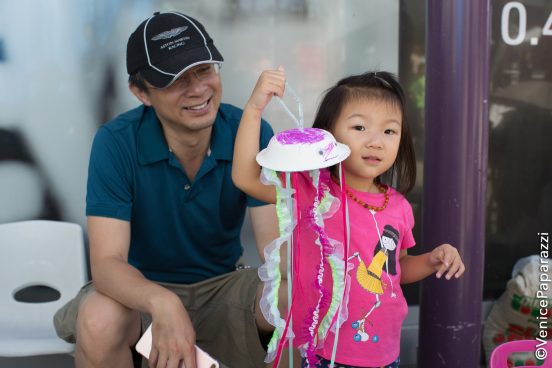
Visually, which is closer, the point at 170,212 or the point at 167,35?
the point at 167,35

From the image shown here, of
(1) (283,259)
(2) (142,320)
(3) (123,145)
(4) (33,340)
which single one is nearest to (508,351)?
(1) (283,259)

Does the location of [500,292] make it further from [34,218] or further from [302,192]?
[34,218]

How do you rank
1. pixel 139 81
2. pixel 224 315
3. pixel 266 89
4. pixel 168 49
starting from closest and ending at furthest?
pixel 266 89
pixel 168 49
pixel 139 81
pixel 224 315

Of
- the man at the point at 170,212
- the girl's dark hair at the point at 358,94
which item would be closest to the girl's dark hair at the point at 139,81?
the man at the point at 170,212

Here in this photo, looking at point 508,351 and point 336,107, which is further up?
point 336,107

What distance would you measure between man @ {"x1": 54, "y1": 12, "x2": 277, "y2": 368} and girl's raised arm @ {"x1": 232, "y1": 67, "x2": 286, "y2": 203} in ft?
1.74

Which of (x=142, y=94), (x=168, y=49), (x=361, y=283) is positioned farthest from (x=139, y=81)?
(x=361, y=283)

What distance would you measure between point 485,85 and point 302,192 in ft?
3.04

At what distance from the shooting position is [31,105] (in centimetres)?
292

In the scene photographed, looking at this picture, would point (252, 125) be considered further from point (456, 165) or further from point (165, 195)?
point (456, 165)

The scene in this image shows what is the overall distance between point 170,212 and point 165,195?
0.07 metres

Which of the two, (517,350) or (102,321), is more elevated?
(102,321)

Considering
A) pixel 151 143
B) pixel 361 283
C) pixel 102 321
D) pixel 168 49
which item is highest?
pixel 168 49

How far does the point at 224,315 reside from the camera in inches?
98.7
